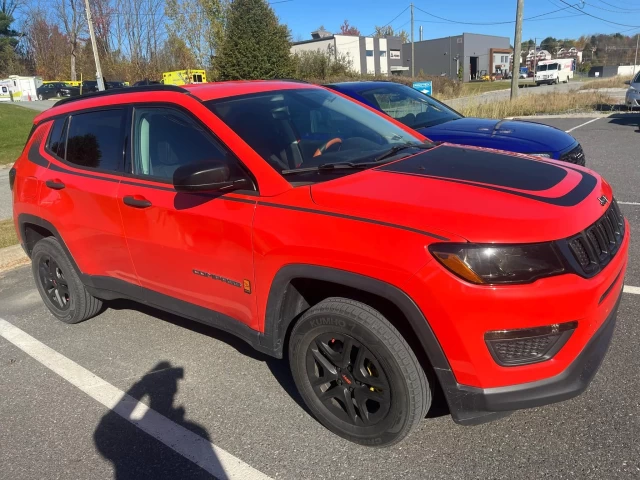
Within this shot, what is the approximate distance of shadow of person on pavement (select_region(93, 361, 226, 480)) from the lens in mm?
2631

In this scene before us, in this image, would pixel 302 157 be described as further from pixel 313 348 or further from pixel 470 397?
pixel 470 397

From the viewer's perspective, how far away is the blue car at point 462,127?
17.2ft

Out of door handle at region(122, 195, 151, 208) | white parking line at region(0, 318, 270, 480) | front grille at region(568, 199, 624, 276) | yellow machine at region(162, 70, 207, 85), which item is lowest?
white parking line at region(0, 318, 270, 480)

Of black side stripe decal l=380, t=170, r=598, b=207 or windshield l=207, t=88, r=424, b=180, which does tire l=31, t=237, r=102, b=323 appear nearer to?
windshield l=207, t=88, r=424, b=180

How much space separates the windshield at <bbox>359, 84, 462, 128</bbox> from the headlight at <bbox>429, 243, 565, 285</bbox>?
15.0 feet

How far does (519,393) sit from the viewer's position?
7.28 ft

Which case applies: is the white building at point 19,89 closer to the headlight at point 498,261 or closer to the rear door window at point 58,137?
the rear door window at point 58,137

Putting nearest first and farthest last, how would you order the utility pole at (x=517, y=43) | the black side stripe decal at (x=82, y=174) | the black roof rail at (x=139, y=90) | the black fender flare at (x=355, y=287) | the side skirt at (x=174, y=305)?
the black fender flare at (x=355, y=287) → the black side stripe decal at (x=82, y=174) → the side skirt at (x=174, y=305) → the black roof rail at (x=139, y=90) → the utility pole at (x=517, y=43)

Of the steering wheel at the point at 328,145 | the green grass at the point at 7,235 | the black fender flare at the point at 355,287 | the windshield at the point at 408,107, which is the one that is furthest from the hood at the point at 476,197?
the green grass at the point at 7,235

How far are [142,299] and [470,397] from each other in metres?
2.35

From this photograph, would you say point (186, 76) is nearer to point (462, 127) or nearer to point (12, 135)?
point (12, 135)

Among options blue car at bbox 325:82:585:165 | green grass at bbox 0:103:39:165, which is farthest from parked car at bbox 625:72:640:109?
green grass at bbox 0:103:39:165

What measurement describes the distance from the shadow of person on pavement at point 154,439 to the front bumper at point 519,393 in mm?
1205

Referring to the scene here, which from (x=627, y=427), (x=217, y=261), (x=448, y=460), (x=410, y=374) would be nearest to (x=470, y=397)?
(x=410, y=374)
